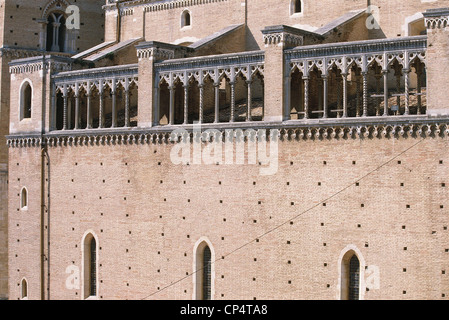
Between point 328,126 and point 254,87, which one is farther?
point 254,87

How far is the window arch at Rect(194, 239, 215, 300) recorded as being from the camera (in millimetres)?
20797

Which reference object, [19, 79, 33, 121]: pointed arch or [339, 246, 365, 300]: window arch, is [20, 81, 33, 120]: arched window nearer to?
[19, 79, 33, 121]: pointed arch

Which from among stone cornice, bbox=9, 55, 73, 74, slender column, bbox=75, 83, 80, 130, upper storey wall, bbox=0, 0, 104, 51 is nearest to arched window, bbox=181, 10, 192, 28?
stone cornice, bbox=9, 55, 73, 74

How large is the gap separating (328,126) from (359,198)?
169 centimetres

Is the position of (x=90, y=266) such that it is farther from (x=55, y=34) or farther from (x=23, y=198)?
(x=55, y=34)

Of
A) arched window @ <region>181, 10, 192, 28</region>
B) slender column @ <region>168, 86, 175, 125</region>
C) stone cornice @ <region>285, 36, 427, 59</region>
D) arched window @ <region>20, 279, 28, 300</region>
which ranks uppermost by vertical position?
arched window @ <region>181, 10, 192, 28</region>

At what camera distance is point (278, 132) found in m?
19.3

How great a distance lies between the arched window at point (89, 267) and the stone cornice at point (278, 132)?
2.66 m

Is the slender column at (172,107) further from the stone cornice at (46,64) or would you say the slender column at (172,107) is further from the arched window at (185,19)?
the arched window at (185,19)

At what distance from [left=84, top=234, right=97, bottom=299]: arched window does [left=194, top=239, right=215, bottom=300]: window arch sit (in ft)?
12.5

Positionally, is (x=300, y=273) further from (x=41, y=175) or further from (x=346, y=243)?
(x=41, y=175)

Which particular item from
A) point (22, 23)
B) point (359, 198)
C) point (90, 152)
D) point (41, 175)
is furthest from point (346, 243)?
point (22, 23)

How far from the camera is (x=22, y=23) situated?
95.3ft

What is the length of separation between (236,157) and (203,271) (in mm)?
2931
